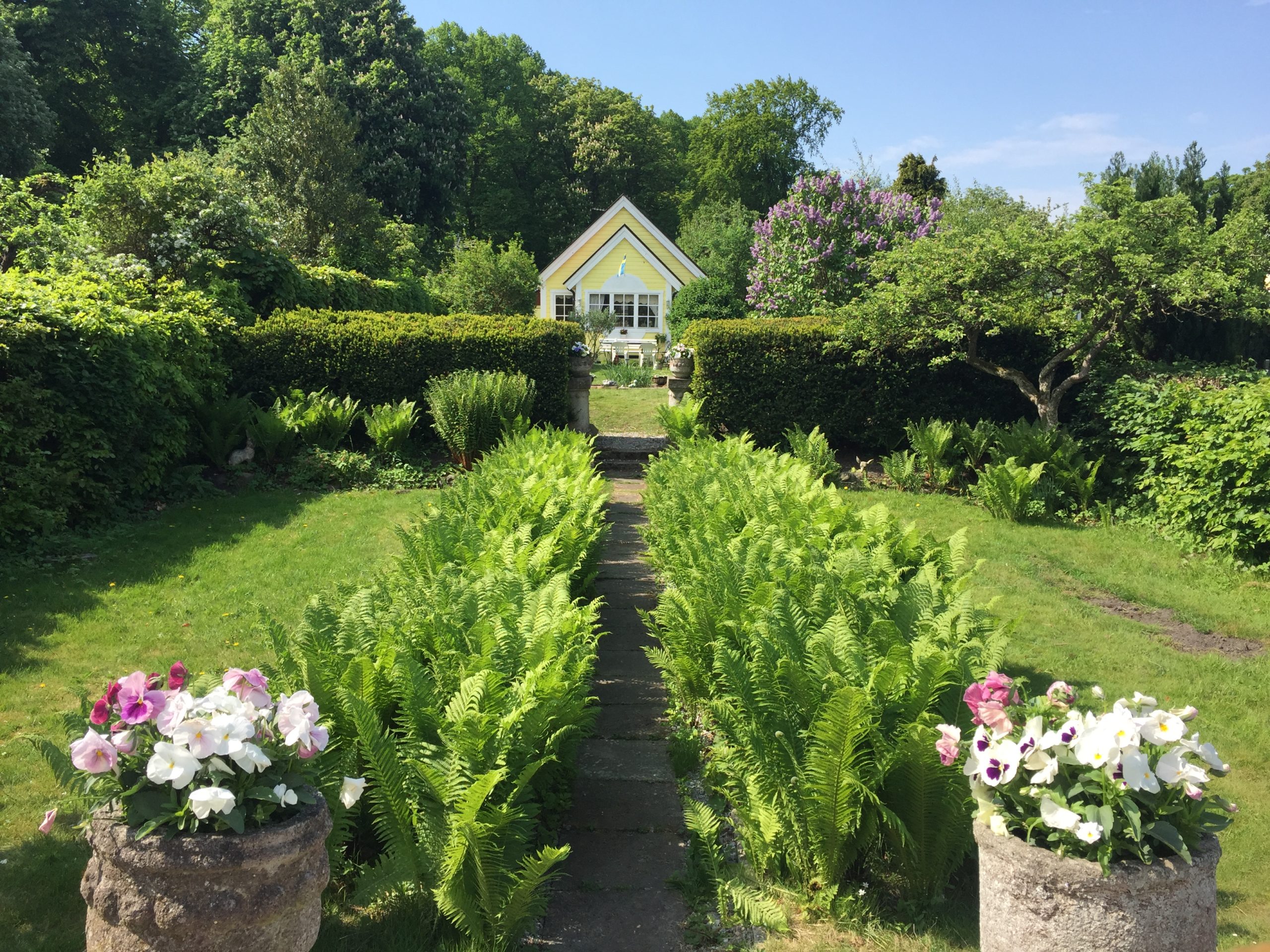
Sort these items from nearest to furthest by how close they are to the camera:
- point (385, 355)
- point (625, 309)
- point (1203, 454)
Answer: point (1203, 454), point (385, 355), point (625, 309)

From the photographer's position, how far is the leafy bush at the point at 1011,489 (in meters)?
9.71

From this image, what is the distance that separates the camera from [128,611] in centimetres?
612

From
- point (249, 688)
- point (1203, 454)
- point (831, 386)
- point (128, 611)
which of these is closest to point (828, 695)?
point (249, 688)

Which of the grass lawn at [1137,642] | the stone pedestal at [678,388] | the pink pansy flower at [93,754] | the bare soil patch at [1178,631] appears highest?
the stone pedestal at [678,388]

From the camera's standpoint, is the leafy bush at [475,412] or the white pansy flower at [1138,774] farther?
the leafy bush at [475,412]

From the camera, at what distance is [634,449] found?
13.0m

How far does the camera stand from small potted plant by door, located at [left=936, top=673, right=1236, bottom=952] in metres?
2.24

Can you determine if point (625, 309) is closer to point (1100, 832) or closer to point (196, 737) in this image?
A: point (196, 737)

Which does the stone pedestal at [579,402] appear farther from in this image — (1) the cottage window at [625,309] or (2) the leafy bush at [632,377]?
(1) the cottage window at [625,309]

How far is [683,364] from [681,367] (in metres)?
0.06

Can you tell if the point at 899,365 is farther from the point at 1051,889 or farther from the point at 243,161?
the point at 243,161

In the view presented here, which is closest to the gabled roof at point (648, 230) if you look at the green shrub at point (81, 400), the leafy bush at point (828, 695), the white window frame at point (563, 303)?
the white window frame at point (563, 303)

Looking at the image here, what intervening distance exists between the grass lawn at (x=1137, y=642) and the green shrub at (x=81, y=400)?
721 centimetres

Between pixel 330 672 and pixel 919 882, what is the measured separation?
2.20m
